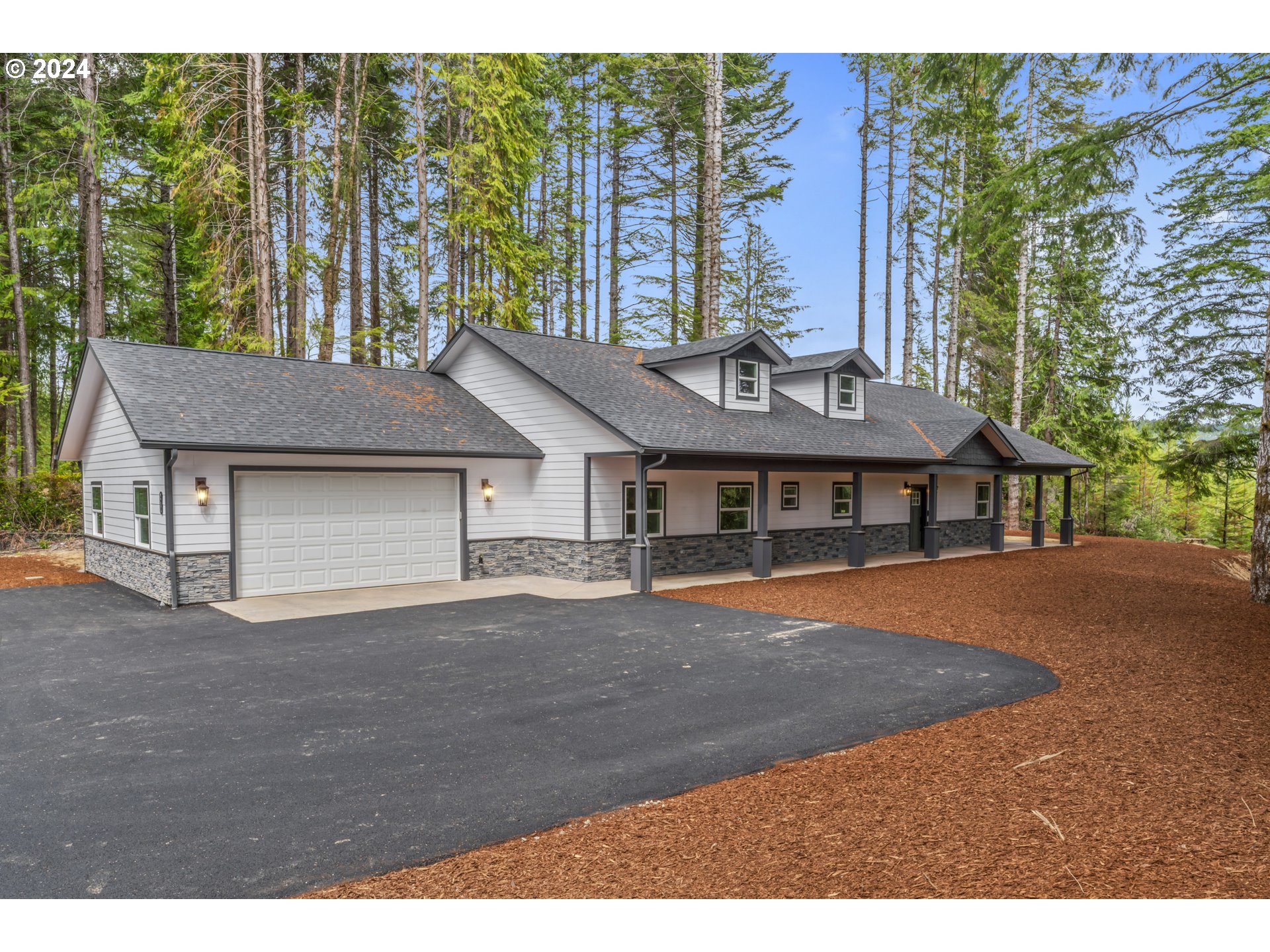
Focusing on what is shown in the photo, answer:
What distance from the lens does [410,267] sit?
1022 inches

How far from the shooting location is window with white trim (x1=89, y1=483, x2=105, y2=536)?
14.6 meters

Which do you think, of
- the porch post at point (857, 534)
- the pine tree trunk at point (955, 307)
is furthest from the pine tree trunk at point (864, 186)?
the porch post at point (857, 534)

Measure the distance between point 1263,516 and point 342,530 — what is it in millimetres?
14134

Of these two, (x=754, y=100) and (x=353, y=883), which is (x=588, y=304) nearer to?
(x=754, y=100)

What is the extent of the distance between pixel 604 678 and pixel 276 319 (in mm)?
18479

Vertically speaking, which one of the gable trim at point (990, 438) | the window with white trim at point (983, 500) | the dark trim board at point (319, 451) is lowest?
the window with white trim at point (983, 500)

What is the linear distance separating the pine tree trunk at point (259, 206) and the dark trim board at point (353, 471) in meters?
6.64

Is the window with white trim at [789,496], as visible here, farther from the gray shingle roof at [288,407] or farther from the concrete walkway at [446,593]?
the gray shingle roof at [288,407]

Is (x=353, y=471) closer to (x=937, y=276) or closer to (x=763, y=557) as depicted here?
(x=763, y=557)

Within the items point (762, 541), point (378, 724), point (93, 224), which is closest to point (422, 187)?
point (93, 224)

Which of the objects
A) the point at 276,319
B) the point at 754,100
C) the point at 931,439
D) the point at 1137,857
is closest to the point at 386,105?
the point at 276,319

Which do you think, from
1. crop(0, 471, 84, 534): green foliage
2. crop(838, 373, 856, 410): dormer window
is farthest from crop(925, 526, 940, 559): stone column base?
crop(0, 471, 84, 534): green foliage

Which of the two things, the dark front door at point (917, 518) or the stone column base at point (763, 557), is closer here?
the stone column base at point (763, 557)

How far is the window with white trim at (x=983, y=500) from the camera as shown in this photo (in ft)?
69.7
